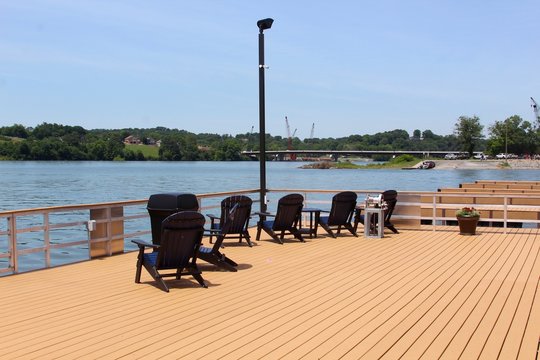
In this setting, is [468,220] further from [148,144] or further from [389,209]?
[148,144]

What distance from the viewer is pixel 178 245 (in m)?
6.29

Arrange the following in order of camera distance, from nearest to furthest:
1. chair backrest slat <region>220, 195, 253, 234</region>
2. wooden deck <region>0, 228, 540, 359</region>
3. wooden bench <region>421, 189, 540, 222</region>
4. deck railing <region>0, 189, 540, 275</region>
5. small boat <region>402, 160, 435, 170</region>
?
wooden deck <region>0, 228, 540, 359</region> → deck railing <region>0, 189, 540, 275</region> → chair backrest slat <region>220, 195, 253, 234</region> → wooden bench <region>421, 189, 540, 222</region> → small boat <region>402, 160, 435, 170</region>

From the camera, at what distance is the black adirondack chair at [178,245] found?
Result: 616cm

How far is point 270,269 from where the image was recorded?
7484mm

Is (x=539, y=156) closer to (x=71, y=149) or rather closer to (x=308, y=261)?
(x=71, y=149)

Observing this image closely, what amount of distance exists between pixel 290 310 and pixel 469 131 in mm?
114206

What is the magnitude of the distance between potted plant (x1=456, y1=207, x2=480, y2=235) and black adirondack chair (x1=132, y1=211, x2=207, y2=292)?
638cm

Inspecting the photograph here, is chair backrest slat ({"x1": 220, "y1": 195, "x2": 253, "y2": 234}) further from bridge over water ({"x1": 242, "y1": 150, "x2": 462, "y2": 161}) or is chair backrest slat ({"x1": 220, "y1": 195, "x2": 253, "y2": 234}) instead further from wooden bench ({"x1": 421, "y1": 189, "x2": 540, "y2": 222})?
bridge over water ({"x1": 242, "y1": 150, "x2": 462, "y2": 161})

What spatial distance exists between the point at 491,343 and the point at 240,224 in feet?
17.4

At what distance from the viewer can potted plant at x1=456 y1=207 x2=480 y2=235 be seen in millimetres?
11125

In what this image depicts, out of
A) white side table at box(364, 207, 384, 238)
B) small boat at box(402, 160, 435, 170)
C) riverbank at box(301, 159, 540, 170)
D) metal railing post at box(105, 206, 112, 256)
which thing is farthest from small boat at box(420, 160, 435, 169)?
metal railing post at box(105, 206, 112, 256)

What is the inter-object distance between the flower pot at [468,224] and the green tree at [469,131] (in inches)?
4154

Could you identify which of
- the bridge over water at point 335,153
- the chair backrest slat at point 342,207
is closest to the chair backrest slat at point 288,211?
the chair backrest slat at point 342,207

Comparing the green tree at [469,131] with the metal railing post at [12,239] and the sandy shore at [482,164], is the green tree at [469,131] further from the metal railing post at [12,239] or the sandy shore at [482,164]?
the metal railing post at [12,239]
